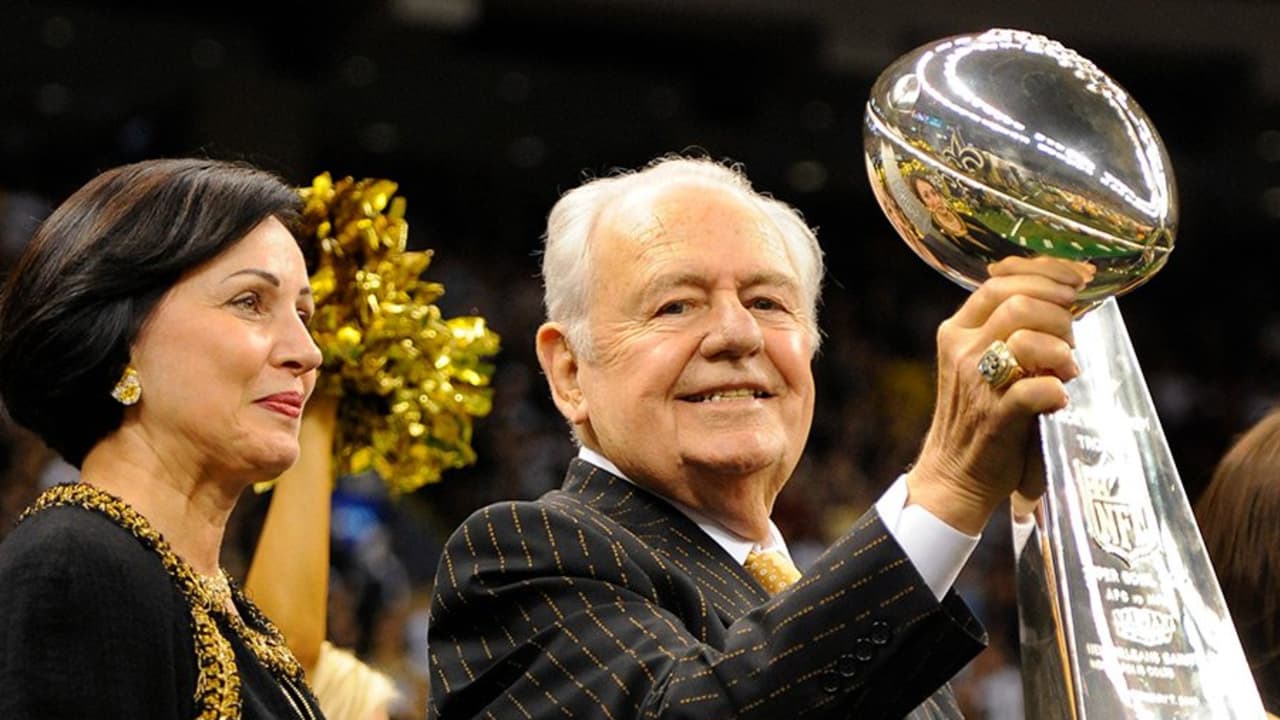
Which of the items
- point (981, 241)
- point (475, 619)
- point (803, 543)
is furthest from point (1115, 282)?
point (803, 543)

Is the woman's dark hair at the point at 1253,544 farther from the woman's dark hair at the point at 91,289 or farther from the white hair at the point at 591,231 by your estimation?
the woman's dark hair at the point at 91,289

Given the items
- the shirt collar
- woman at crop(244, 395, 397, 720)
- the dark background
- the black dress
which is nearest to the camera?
the black dress

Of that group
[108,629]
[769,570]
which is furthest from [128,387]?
[769,570]

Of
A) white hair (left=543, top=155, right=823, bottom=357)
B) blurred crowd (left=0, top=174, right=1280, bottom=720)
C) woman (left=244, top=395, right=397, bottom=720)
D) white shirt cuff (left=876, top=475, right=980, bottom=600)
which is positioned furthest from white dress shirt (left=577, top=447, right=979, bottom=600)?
blurred crowd (left=0, top=174, right=1280, bottom=720)

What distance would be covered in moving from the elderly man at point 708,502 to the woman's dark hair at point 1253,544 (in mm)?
579

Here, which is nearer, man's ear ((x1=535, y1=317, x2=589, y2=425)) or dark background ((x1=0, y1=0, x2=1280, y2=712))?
man's ear ((x1=535, y1=317, x2=589, y2=425))

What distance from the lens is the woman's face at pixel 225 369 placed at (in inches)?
79.4

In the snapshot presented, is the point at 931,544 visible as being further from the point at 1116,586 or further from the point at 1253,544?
the point at 1253,544

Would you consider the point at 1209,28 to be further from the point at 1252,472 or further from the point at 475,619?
the point at 475,619

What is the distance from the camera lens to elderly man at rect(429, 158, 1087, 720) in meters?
1.42

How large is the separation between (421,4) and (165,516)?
7449mm

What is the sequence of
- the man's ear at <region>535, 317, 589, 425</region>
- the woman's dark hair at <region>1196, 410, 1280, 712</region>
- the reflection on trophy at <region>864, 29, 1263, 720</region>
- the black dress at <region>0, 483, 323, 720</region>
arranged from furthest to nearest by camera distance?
the woman's dark hair at <region>1196, 410, 1280, 712</region>, the man's ear at <region>535, 317, 589, 425</region>, the black dress at <region>0, 483, 323, 720</region>, the reflection on trophy at <region>864, 29, 1263, 720</region>

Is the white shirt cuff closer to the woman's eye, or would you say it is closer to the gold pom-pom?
the woman's eye

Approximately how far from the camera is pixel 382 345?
2.73 metres
